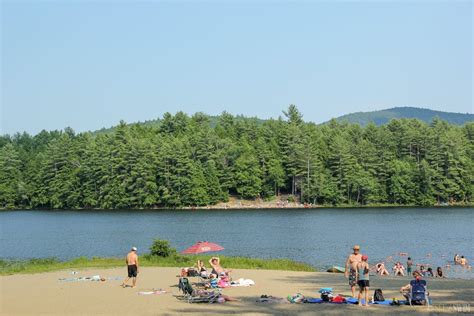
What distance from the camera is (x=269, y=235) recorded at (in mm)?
56688

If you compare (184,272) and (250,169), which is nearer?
(184,272)

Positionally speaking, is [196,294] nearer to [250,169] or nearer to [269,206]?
[269,206]

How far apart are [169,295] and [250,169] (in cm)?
8669

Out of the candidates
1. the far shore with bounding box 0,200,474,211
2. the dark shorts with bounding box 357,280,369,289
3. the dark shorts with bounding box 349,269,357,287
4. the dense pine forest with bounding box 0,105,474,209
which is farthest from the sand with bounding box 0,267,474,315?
the dense pine forest with bounding box 0,105,474,209

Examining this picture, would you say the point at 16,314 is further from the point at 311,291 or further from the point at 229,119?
the point at 229,119

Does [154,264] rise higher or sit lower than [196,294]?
lower

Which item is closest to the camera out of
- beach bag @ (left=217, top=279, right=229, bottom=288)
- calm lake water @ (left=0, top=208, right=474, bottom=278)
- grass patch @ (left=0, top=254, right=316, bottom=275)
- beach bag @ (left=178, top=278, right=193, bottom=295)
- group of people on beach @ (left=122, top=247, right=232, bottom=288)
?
beach bag @ (left=178, top=278, right=193, bottom=295)

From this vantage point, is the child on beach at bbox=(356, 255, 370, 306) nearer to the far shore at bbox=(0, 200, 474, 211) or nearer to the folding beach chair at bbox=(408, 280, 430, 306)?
the folding beach chair at bbox=(408, 280, 430, 306)

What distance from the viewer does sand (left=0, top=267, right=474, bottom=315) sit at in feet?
59.5

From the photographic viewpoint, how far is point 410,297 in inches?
735

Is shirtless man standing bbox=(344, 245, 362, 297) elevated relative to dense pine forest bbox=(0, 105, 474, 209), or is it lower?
lower

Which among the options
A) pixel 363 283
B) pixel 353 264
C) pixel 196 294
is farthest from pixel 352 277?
pixel 196 294

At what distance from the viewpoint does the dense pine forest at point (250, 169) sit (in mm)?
105000

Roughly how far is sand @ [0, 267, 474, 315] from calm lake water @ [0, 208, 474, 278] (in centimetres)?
1103
